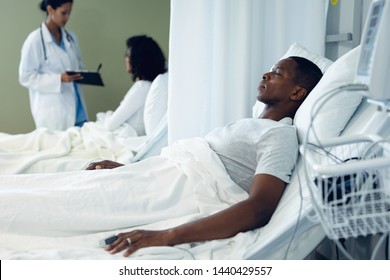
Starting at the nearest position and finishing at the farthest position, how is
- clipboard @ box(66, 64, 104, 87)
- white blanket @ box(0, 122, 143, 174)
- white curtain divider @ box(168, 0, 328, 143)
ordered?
1. white curtain divider @ box(168, 0, 328, 143)
2. white blanket @ box(0, 122, 143, 174)
3. clipboard @ box(66, 64, 104, 87)

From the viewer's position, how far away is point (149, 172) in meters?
1.38

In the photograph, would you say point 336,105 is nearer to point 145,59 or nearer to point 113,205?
point 113,205

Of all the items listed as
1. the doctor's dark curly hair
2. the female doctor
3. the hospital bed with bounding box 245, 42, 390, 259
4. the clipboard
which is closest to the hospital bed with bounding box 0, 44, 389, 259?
the hospital bed with bounding box 245, 42, 390, 259

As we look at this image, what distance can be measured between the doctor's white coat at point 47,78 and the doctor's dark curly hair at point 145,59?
0.57 meters

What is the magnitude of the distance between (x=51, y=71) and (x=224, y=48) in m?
1.65

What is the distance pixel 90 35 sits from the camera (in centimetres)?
383

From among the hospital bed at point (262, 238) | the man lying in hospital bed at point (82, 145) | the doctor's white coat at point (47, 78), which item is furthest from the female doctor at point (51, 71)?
the hospital bed at point (262, 238)

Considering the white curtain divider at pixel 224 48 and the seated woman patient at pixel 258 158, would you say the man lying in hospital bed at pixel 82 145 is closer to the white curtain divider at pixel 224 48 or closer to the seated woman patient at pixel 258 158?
the white curtain divider at pixel 224 48

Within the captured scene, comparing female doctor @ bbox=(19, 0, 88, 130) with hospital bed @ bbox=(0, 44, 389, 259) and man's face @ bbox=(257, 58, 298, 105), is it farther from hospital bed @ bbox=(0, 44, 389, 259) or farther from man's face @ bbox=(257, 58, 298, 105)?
hospital bed @ bbox=(0, 44, 389, 259)

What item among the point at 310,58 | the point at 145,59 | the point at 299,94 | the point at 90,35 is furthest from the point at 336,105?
the point at 90,35

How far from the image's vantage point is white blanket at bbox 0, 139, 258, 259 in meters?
1.09

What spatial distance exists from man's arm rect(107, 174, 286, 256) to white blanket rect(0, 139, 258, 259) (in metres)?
0.02

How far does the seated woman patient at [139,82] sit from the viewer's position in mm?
2609
